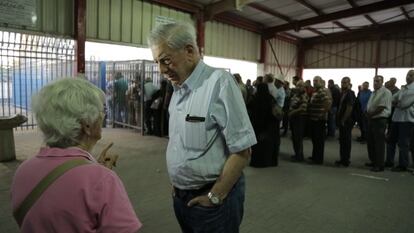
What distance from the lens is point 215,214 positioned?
1319 millimetres

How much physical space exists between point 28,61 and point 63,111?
7.29 meters

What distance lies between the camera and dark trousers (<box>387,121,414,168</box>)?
504 cm

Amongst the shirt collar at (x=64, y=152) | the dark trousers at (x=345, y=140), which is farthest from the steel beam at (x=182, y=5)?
the shirt collar at (x=64, y=152)

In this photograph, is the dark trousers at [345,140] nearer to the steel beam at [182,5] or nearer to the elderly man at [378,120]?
the elderly man at [378,120]

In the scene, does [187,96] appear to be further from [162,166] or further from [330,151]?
[330,151]

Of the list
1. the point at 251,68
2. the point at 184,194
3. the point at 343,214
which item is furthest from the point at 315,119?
the point at 251,68

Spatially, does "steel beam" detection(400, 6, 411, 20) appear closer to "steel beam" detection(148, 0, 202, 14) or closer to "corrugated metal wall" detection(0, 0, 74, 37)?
"steel beam" detection(148, 0, 202, 14)

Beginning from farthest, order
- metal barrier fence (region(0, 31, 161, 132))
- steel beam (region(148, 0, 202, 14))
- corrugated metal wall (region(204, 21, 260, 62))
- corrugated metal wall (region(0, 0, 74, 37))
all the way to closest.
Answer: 1. corrugated metal wall (region(204, 21, 260, 62))
2. steel beam (region(148, 0, 202, 14))
3. corrugated metal wall (region(0, 0, 74, 37))
4. metal barrier fence (region(0, 31, 161, 132))

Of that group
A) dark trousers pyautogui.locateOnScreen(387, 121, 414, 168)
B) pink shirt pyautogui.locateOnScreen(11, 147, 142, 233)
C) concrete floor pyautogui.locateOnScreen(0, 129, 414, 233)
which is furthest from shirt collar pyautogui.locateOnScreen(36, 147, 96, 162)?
dark trousers pyautogui.locateOnScreen(387, 121, 414, 168)

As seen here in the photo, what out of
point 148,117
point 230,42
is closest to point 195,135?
point 148,117

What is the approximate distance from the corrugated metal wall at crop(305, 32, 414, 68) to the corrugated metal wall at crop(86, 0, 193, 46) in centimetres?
868

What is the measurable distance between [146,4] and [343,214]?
7.54m

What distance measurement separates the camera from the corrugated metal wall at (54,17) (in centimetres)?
701

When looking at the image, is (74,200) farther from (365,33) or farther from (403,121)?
(365,33)
